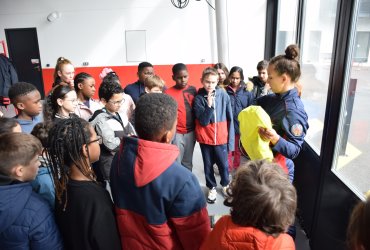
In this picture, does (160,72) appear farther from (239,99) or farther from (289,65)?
(289,65)

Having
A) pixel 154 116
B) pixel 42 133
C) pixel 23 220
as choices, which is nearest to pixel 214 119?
pixel 42 133

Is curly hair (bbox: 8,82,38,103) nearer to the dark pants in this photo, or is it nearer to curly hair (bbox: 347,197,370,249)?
the dark pants

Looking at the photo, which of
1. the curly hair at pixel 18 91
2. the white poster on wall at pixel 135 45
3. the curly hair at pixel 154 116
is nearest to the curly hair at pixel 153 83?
the curly hair at pixel 18 91

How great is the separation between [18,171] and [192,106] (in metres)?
1.81

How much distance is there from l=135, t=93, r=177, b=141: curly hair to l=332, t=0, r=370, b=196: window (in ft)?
4.22

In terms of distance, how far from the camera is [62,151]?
3.76ft

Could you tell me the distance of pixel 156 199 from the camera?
102cm

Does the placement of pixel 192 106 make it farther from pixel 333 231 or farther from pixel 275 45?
pixel 275 45

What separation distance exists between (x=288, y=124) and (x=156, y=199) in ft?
3.14

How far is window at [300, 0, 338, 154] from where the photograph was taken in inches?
101

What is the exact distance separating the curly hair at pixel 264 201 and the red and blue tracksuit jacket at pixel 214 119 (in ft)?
5.62

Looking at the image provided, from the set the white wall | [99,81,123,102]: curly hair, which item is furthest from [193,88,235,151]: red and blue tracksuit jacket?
the white wall

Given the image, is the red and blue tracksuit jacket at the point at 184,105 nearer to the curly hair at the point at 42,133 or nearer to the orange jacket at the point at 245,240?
the curly hair at the point at 42,133

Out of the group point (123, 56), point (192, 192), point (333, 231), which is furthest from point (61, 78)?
point (123, 56)
